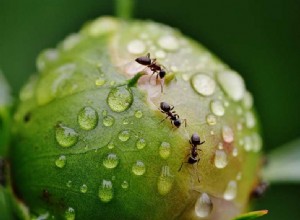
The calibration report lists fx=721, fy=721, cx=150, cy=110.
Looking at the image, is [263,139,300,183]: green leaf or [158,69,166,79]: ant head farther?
[263,139,300,183]: green leaf

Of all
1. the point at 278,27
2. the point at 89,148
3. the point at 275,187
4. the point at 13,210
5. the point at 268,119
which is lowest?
the point at 13,210

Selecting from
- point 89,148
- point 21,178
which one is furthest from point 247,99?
point 21,178

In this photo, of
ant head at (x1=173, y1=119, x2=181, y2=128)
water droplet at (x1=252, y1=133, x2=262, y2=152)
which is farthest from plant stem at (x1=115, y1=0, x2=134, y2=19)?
ant head at (x1=173, y1=119, x2=181, y2=128)

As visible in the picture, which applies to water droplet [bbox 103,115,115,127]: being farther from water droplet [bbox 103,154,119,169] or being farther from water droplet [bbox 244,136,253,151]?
water droplet [bbox 244,136,253,151]

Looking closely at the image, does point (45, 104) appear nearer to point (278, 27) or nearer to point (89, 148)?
point (89, 148)

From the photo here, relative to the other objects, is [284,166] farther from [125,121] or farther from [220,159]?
[125,121]
